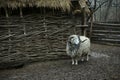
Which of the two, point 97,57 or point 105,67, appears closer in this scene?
point 105,67

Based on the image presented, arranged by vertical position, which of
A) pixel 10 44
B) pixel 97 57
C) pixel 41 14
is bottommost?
pixel 97 57

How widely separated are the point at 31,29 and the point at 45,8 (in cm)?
106

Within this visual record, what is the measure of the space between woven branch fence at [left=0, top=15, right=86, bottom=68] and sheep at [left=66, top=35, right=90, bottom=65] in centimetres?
106

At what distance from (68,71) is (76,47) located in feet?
4.22

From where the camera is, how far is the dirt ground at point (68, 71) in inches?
351

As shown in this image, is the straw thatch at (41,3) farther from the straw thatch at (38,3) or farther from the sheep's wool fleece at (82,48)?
the sheep's wool fleece at (82,48)

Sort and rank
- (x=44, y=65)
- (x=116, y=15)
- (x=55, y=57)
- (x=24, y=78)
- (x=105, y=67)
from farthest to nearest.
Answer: (x=116, y=15) < (x=55, y=57) < (x=44, y=65) < (x=105, y=67) < (x=24, y=78)

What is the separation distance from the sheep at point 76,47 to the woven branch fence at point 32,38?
41.9 inches

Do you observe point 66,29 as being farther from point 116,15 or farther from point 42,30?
point 116,15

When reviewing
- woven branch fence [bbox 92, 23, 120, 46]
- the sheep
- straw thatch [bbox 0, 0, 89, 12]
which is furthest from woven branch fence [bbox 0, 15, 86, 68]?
woven branch fence [bbox 92, 23, 120, 46]

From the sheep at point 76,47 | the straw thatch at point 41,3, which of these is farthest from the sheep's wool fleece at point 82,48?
the straw thatch at point 41,3

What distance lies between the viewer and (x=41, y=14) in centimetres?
1132

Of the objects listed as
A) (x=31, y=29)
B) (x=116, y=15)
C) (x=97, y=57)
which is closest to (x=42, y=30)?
(x=31, y=29)

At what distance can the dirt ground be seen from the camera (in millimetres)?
8914
